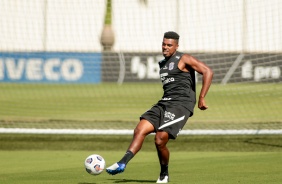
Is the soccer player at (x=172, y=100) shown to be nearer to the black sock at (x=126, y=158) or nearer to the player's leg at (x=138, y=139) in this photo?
the player's leg at (x=138, y=139)

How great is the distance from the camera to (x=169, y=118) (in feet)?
36.3

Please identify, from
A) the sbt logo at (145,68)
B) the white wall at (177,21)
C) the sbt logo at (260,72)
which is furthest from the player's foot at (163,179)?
the sbt logo at (145,68)

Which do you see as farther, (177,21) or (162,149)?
(177,21)

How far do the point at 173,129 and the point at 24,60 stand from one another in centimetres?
2125

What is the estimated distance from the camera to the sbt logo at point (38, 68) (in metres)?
31.3

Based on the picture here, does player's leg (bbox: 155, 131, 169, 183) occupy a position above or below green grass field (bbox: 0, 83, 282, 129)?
above

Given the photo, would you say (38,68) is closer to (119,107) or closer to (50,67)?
(50,67)

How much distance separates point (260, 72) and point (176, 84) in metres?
11.2

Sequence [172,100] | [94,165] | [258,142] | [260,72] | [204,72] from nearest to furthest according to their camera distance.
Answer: [94,165] < [204,72] < [172,100] < [258,142] < [260,72]

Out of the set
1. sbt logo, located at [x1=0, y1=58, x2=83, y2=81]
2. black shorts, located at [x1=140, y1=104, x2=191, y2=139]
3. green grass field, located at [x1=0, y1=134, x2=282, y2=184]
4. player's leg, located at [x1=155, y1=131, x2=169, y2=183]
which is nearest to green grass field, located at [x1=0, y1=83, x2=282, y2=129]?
sbt logo, located at [x1=0, y1=58, x2=83, y2=81]

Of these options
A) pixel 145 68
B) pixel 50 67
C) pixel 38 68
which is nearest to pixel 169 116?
pixel 145 68

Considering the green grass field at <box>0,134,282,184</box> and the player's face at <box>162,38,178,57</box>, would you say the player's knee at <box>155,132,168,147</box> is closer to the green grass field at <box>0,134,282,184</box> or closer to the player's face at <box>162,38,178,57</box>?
the green grass field at <box>0,134,282,184</box>

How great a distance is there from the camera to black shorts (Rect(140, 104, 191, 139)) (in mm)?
11039

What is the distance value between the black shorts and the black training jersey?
0.31 ft
